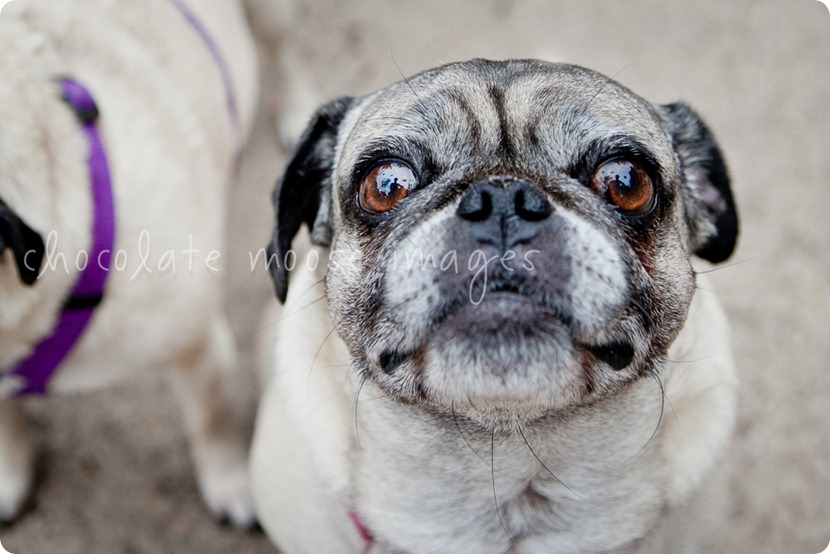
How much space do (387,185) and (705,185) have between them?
1070 mm

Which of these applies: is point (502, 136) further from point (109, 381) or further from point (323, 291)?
point (109, 381)

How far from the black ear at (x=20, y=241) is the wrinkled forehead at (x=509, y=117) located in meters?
0.93

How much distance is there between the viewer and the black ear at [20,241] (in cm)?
199

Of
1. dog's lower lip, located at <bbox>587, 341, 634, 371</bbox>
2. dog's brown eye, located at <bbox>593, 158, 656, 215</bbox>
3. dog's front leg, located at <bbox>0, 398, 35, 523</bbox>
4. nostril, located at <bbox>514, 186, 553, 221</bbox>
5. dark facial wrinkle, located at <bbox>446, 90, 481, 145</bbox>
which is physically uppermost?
dog's brown eye, located at <bbox>593, 158, 656, 215</bbox>

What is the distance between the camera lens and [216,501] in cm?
353

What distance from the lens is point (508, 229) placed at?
1.66 metres

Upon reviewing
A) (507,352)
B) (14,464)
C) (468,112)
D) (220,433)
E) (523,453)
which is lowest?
(14,464)

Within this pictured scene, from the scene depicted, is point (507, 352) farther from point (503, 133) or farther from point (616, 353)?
point (503, 133)

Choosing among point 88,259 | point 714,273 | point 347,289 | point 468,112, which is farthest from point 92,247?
point 714,273

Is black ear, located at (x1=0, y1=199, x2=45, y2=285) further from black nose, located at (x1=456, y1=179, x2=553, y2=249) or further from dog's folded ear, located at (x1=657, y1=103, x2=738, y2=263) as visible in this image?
dog's folded ear, located at (x1=657, y1=103, x2=738, y2=263)

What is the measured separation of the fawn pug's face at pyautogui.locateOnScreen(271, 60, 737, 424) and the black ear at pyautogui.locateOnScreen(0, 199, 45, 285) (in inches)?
27.0

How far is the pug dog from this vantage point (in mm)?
1682

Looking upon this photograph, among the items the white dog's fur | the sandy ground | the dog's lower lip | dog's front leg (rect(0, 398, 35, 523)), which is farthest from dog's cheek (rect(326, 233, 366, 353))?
dog's front leg (rect(0, 398, 35, 523))

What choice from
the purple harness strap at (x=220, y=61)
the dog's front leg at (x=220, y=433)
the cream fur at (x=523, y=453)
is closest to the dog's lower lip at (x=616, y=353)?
the cream fur at (x=523, y=453)
